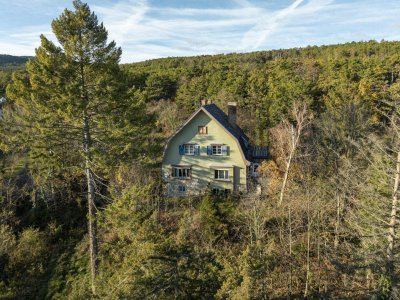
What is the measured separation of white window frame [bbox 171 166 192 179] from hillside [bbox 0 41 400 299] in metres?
1.89

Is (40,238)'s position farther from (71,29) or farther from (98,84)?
(71,29)

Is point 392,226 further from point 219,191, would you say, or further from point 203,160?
point 203,160

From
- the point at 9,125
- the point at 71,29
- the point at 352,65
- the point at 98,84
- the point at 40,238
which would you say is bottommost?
the point at 40,238

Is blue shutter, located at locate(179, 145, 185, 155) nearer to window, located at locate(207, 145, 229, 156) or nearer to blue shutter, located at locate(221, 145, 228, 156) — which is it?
window, located at locate(207, 145, 229, 156)

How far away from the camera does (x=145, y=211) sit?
17531mm

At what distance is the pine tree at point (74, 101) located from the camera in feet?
51.4

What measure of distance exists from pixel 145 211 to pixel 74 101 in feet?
23.4

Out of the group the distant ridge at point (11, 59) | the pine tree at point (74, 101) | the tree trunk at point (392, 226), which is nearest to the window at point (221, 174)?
the pine tree at point (74, 101)

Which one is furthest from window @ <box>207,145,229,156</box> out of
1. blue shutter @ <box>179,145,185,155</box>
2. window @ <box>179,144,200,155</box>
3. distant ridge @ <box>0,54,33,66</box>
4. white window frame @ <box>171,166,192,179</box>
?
distant ridge @ <box>0,54,33,66</box>

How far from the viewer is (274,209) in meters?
20.9

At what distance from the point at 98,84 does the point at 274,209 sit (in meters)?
13.7

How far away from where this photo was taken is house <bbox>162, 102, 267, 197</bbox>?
93.4 feet

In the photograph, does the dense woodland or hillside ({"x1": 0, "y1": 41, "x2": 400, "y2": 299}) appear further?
the dense woodland

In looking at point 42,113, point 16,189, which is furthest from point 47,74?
point 16,189
